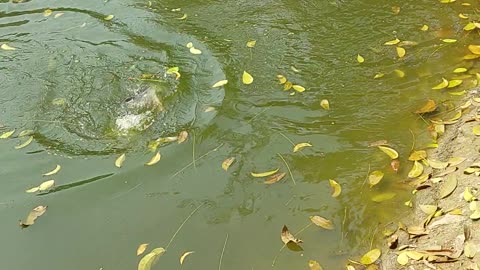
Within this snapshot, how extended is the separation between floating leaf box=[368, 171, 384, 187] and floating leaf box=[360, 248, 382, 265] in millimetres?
560

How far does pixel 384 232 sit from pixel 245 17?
2.97m

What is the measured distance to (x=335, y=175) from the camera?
376 cm

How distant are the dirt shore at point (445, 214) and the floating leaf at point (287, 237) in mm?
531

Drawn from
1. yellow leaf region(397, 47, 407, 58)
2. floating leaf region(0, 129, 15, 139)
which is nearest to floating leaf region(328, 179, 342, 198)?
yellow leaf region(397, 47, 407, 58)

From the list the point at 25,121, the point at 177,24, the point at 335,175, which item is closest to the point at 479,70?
the point at 335,175

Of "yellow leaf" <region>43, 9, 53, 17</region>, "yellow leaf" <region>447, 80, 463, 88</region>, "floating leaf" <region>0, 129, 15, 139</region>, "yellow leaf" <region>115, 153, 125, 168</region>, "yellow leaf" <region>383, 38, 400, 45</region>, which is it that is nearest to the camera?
"yellow leaf" <region>115, 153, 125, 168</region>

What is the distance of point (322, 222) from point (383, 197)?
18.2 inches

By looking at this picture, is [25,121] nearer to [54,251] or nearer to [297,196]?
[54,251]

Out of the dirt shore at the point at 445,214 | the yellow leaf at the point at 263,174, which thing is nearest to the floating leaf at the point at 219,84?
the yellow leaf at the point at 263,174

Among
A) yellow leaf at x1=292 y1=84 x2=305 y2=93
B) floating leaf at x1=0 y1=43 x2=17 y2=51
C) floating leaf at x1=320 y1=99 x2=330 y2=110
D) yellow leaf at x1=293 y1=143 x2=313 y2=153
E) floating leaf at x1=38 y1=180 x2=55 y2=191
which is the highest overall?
floating leaf at x1=0 y1=43 x2=17 y2=51

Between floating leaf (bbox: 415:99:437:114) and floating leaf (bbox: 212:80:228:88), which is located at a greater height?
floating leaf (bbox: 212:80:228:88)

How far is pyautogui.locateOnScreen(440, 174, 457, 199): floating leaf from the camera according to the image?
133 inches

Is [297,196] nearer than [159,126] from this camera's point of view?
Yes

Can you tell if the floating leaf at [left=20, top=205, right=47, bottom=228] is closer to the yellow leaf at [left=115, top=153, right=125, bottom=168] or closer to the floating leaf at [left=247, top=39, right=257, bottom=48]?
the yellow leaf at [left=115, top=153, right=125, bottom=168]
